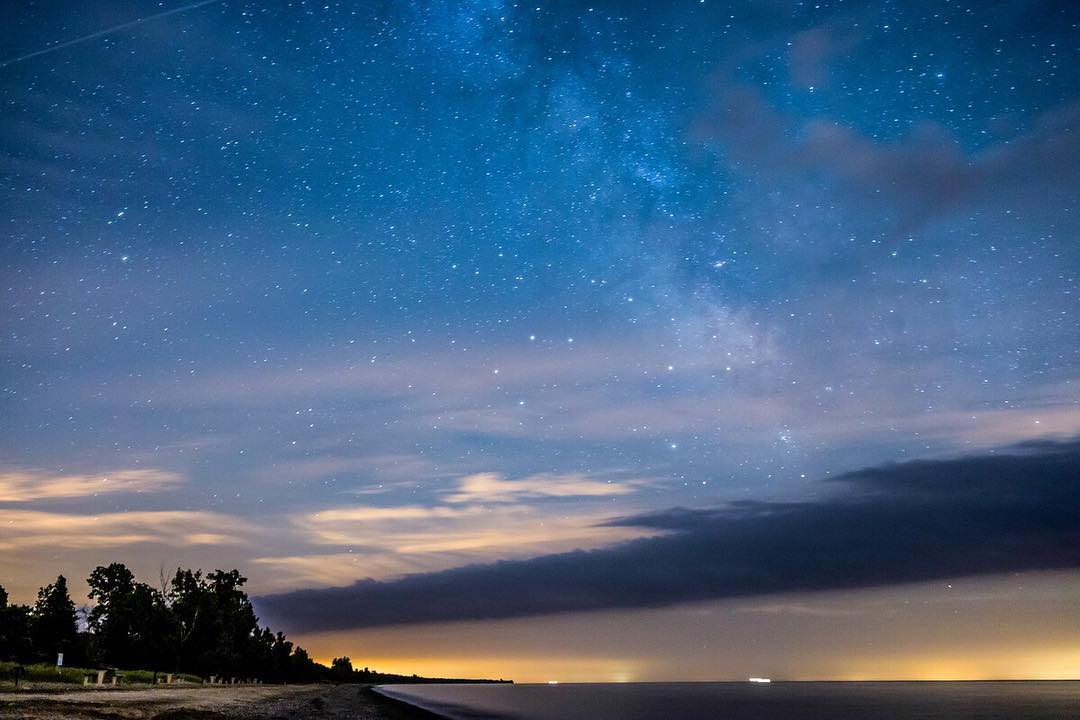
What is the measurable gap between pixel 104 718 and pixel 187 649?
98.0m

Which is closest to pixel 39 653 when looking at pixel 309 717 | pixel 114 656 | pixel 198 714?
pixel 114 656

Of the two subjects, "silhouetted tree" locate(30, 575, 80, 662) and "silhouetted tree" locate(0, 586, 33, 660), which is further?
"silhouetted tree" locate(30, 575, 80, 662)

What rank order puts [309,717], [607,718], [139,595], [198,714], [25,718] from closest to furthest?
[25,718] < [198,714] < [309,717] < [607,718] < [139,595]

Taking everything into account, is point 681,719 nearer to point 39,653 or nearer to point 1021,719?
point 1021,719

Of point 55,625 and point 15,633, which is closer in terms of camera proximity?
point 15,633

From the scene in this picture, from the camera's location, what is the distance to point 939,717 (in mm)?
92812

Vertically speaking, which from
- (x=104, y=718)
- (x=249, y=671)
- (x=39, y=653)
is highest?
(x=104, y=718)

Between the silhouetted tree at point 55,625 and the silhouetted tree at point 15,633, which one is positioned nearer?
the silhouetted tree at point 15,633

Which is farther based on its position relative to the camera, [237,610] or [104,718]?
[237,610]

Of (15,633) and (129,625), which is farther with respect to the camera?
(129,625)

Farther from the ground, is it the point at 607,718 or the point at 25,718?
the point at 25,718

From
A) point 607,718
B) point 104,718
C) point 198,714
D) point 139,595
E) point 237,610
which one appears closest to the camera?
point 104,718

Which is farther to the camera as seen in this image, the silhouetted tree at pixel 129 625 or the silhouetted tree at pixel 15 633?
the silhouetted tree at pixel 129 625

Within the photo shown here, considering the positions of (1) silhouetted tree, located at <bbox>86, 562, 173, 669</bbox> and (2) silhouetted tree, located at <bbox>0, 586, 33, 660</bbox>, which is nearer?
(2) silhouetted tree, located at <bbox>0, 586, 33, 660</bbox>
